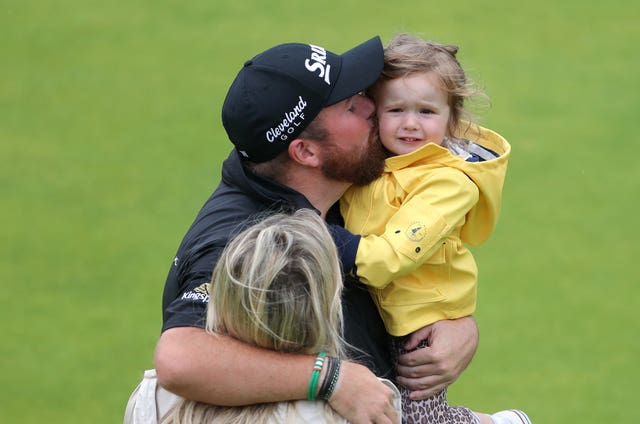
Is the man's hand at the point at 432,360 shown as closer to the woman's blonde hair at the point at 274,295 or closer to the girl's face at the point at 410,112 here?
the girl's face at the point at 410,112

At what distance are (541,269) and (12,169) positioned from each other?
347cm

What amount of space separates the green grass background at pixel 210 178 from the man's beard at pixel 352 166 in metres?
2.44

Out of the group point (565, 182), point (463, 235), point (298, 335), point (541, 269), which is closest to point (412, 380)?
point (463, 235)

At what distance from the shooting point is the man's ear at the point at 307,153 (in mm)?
3326

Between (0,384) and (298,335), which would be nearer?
(298,335)

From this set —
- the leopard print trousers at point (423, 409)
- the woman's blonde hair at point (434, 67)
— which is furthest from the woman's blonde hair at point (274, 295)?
the woman's blonde hair at point (434, 67)

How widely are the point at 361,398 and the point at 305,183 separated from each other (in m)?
0.84

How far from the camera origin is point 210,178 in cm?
706

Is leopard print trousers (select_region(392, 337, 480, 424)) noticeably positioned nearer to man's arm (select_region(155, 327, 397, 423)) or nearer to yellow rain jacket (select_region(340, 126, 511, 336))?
yellow rain jacket (select_region(340, 126, 511, 336))

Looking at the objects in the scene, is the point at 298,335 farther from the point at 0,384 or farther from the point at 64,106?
→ the point at 64,106

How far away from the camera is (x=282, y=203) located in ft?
10.6

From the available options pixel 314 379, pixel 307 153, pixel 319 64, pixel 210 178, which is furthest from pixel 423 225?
pixel 210 178

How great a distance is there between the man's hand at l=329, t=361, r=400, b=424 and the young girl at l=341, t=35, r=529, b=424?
1.40 feet

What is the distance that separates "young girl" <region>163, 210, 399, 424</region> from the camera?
8.50 ft
